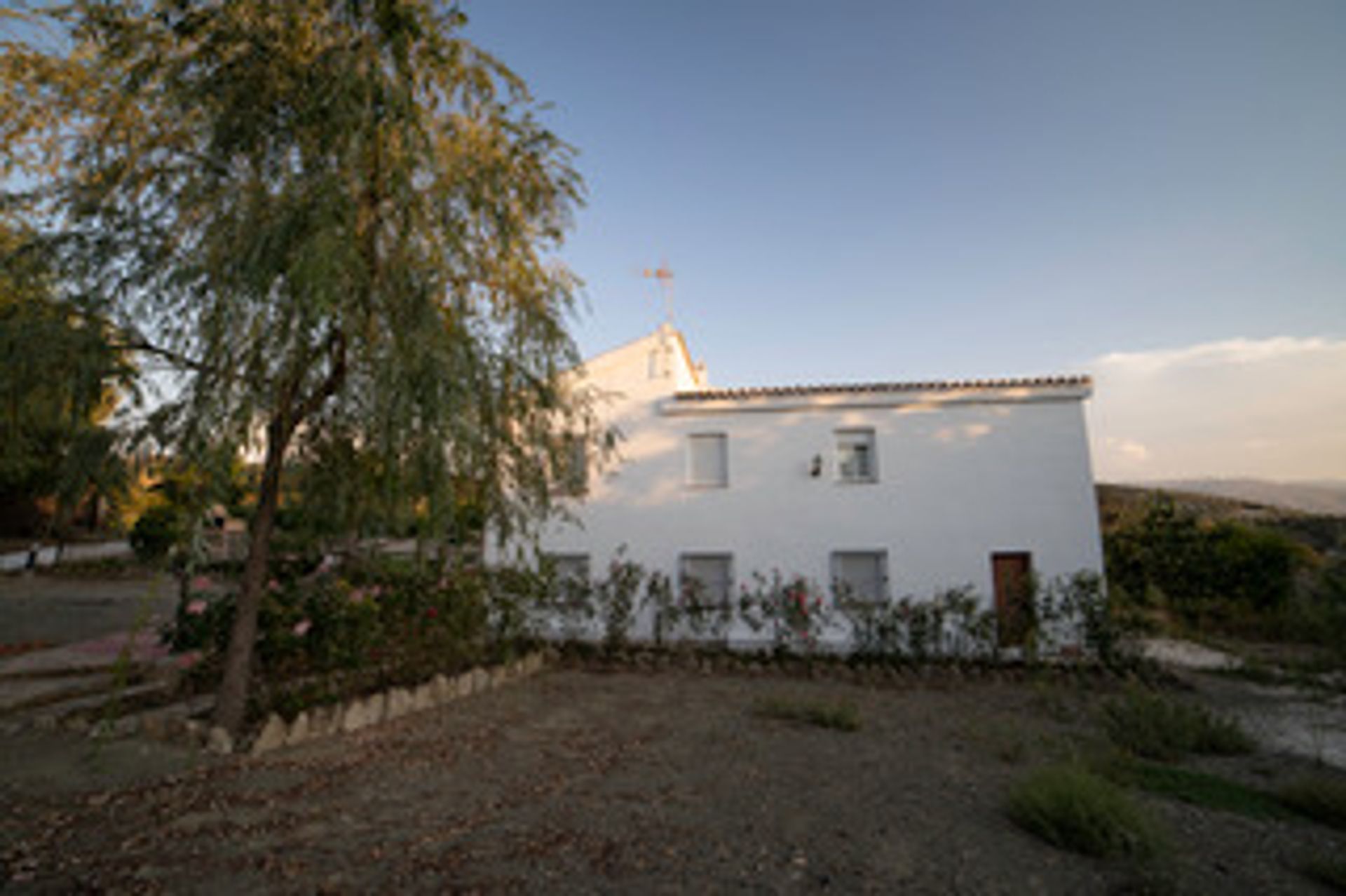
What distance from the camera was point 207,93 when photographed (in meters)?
4.64

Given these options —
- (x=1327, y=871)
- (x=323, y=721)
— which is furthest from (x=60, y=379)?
(x=1327, y=871)

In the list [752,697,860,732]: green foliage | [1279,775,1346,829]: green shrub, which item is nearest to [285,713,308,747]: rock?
[752,697,860,732]: green foliage

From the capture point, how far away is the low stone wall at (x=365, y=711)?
507cm

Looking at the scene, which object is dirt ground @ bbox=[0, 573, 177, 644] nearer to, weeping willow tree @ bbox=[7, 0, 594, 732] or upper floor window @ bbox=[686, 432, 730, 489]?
weeping willow tree @ bbox=[7, 0, 594, 732]

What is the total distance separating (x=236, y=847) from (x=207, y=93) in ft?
17.4

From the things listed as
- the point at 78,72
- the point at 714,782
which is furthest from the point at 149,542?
the point at 714,782

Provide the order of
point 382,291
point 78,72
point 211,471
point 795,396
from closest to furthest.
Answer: point 211,471 → point 382,291 → point 78,72 → point 795,396

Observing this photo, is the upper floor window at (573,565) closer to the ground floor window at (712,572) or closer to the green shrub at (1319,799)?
the ground floor window at (712,572)

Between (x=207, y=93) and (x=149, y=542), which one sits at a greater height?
(x=207, y=93)

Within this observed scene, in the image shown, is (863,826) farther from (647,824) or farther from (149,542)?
(149,542)

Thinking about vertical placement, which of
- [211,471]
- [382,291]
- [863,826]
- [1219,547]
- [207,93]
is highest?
[207,93]

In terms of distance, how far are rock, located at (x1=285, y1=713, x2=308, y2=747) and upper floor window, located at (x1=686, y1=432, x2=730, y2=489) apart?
7844mm

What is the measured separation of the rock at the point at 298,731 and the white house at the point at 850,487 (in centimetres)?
650

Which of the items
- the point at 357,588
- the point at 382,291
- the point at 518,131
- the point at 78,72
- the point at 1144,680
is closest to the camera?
the point at 382,291
